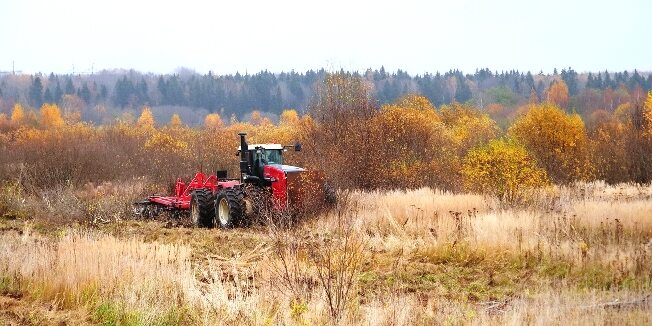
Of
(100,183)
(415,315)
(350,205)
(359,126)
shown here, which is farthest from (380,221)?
→ (100,183)

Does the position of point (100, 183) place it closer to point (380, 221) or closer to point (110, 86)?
point (380, 221)

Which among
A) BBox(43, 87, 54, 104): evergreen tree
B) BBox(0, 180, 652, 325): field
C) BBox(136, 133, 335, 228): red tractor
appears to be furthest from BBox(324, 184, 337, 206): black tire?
BBox(43, 87, 54, 104): evergreen tree

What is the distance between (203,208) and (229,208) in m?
1.25

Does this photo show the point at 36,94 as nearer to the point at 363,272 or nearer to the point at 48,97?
the point at 48,97

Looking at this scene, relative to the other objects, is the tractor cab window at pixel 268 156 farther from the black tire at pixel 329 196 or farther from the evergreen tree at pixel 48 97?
the evergreen tree at pixel 48 97

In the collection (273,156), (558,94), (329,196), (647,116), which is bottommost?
(329,196)

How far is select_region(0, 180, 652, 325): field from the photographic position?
6957mm

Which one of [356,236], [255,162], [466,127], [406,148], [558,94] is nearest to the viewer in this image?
[356,236]

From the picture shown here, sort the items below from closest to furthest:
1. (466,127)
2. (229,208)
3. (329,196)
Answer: (229,208)
(329,196)
(466,127)

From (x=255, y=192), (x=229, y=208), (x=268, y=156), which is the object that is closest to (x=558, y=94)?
(x=268, y=156)

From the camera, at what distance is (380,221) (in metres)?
15.1

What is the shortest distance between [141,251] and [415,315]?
184 inches

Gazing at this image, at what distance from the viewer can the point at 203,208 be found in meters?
16.9

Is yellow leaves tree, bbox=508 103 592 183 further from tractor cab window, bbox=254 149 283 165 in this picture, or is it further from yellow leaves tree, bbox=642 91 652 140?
tractor cab window, bbox=254 149 283 165
